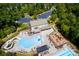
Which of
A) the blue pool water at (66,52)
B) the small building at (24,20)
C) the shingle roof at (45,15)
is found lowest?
the blue pool water at (66,52)

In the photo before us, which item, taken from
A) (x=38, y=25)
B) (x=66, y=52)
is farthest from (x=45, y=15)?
(x=66, y=52)

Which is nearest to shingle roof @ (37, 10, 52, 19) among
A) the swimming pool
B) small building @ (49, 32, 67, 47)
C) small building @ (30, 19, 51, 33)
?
small building @ (30, 19, 51, 33)

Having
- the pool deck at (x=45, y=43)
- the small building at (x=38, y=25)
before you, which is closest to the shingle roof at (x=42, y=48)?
the pool deck at (x=45, y=43)

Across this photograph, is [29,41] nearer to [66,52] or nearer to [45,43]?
[45,43]

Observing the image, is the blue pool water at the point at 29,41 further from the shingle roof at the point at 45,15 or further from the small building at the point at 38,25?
the shingle roof at the point at 45,15

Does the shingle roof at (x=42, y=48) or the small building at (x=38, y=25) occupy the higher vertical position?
the small building at (x=38, y=25)

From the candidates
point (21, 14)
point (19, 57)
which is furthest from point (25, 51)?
point (21, 14)

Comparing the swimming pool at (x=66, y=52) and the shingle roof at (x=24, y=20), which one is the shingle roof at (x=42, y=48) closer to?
the swimming pool at (x=66, y=52)
